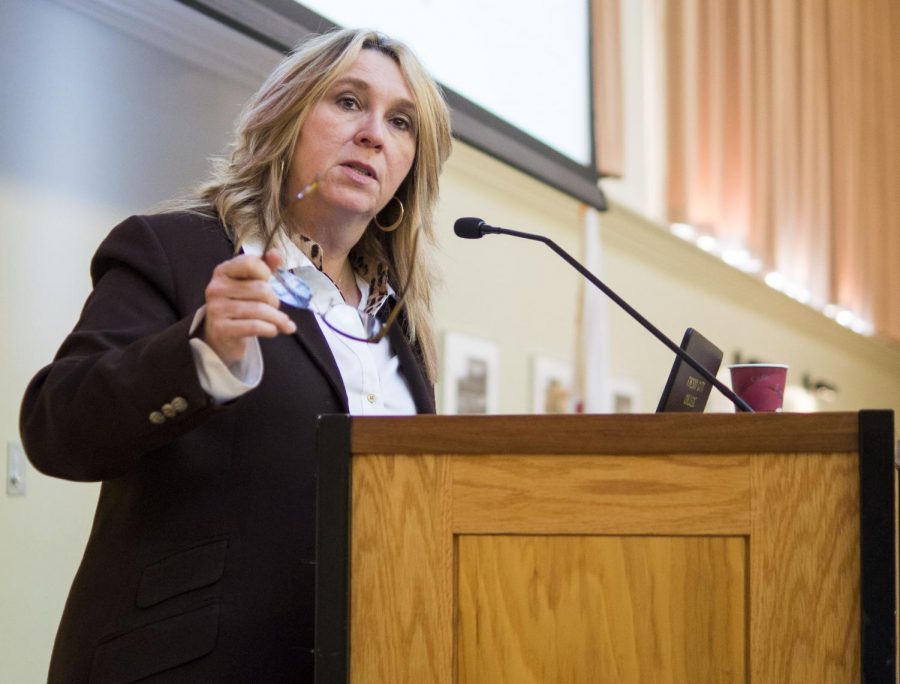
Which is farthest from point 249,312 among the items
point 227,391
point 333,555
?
point 333,555

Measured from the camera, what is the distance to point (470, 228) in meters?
1.70

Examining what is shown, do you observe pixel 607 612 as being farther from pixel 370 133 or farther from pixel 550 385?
pixel 550 385

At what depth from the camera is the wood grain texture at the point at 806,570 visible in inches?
43.3

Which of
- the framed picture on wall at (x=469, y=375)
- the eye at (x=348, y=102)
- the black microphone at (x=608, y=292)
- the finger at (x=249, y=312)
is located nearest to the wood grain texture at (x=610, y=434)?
the finger at (x=249, y=312)

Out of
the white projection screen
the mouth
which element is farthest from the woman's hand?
the white projection screen

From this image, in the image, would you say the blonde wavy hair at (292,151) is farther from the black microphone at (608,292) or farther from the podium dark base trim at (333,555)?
the podium dark base trim at (333,555)

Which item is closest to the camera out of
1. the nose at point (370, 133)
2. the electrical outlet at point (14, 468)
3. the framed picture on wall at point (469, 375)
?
the nose at point (370, 133)

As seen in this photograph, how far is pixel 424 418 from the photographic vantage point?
116cm

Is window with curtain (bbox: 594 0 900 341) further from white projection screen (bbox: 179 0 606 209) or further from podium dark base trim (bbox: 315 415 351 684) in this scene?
podium dark base trim (bbox: 315 415 351 684)

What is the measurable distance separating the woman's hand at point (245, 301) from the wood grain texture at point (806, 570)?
1.63 feet

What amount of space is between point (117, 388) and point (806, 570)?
72cm

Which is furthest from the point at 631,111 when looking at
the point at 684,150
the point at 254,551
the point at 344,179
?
the point at 254,551

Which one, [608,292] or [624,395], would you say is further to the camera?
[624,395]

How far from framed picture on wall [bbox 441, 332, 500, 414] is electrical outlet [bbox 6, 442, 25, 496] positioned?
224 centimetres
